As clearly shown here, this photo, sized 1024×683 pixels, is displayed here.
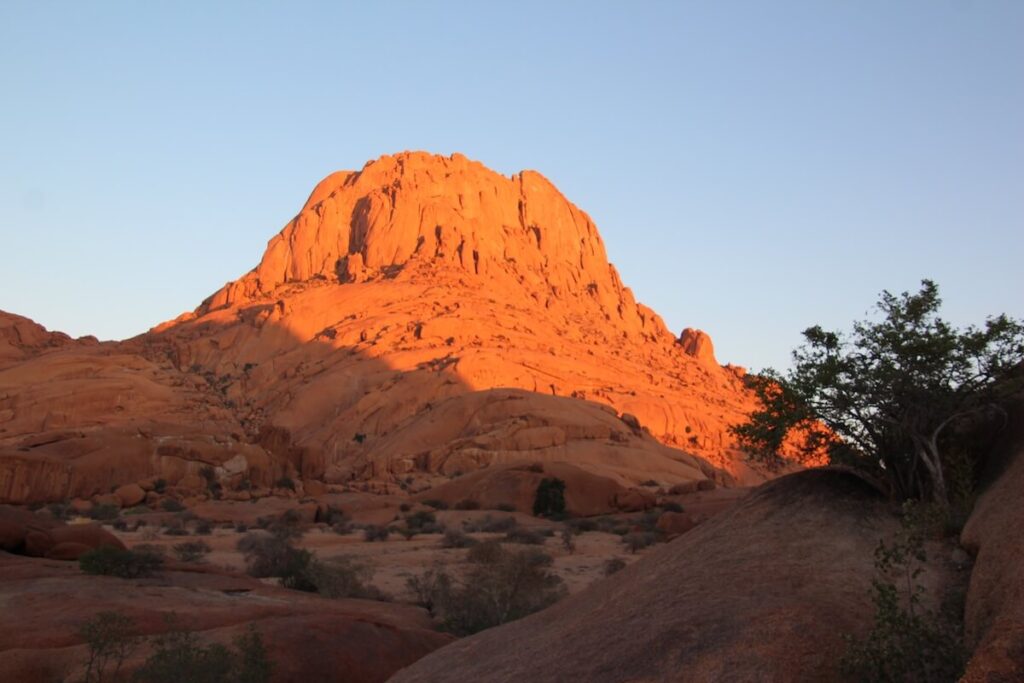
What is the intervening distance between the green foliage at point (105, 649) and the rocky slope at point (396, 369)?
38.3 m

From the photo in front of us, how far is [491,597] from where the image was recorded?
54.9ft

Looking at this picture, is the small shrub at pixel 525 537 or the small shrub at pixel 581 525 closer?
the small shrub at pixel 525 537

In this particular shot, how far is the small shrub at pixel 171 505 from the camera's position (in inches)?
1708

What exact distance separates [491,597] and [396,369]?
218 ft

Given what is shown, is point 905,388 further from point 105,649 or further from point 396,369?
point 396,369

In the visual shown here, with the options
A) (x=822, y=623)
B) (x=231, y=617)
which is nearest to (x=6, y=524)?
(x=231, y=617)

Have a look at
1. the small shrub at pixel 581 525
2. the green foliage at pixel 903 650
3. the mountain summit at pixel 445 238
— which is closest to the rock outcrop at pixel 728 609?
the green foliage at pixel 903 650

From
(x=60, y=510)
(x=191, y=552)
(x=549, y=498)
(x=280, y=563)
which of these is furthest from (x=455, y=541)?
(x=60, y=510)

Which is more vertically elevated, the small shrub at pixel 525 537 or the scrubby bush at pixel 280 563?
the small shrub at pixel 525 537

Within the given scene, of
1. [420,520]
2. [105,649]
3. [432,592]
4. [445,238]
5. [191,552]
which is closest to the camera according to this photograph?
[105,649]

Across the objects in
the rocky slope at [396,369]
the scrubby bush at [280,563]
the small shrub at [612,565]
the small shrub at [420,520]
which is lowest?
the small shrub at [612,565]

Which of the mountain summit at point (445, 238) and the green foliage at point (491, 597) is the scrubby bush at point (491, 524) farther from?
the mountain summit at point (445, 238)

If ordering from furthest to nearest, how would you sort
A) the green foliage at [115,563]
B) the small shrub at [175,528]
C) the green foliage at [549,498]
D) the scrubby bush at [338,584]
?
the green foliage at [549,498]
the small shrub at [175,528]
the scrubby bush at [338,584]
the green foliage at [115,563]

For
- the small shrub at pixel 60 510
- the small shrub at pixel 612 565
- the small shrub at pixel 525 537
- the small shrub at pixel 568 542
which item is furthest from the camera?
the small shrub at pixel 60 510
